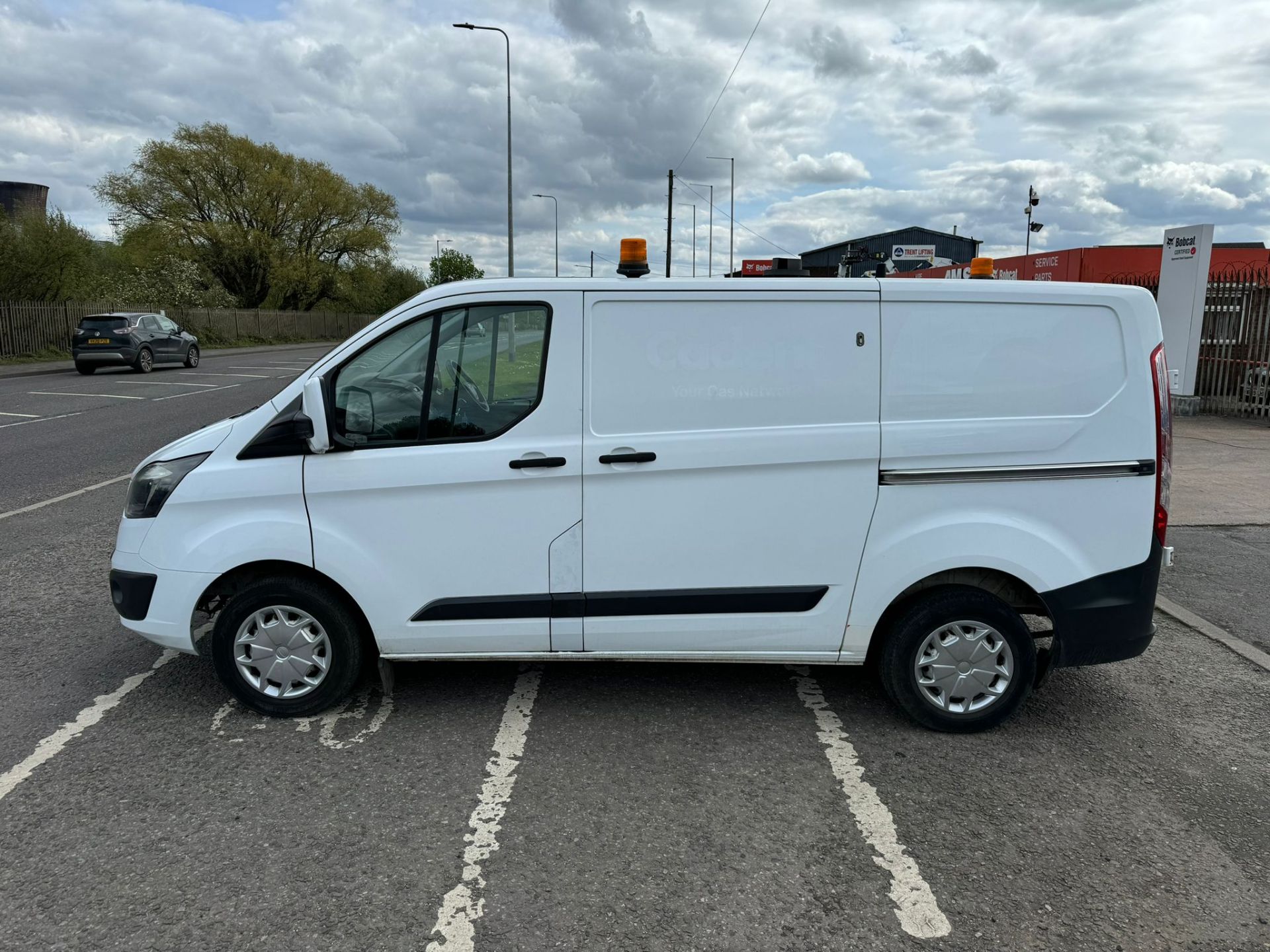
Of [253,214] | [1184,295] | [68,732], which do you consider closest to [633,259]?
[68,732]

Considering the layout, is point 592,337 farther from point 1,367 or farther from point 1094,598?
point 1,367

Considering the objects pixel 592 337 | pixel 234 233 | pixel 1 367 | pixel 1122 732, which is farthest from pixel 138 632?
pixel 234 233

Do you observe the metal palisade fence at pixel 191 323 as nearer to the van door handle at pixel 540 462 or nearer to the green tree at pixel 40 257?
the green tree at pixel 40 257

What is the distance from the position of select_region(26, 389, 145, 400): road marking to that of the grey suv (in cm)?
483

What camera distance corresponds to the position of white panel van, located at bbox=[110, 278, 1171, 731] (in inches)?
142

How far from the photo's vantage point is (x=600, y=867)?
2865 millimetres

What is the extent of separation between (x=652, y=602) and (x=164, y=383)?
70.8ft

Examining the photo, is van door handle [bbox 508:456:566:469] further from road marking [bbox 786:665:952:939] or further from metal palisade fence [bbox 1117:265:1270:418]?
metal palisade fence [bbox 1117:265:1270:418]

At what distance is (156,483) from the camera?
3.83m

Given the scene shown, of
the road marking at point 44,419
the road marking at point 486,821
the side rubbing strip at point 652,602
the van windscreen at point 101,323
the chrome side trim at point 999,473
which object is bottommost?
the road marking at point 486,821

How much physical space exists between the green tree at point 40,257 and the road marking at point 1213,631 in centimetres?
3356

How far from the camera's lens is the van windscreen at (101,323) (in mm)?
24406

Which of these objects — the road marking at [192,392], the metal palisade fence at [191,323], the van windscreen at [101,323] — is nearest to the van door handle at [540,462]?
the road marking at [192,392]

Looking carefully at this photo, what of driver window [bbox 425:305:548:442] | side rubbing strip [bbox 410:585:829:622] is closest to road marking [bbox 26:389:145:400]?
driver window [bbox 425:305:548:442]
